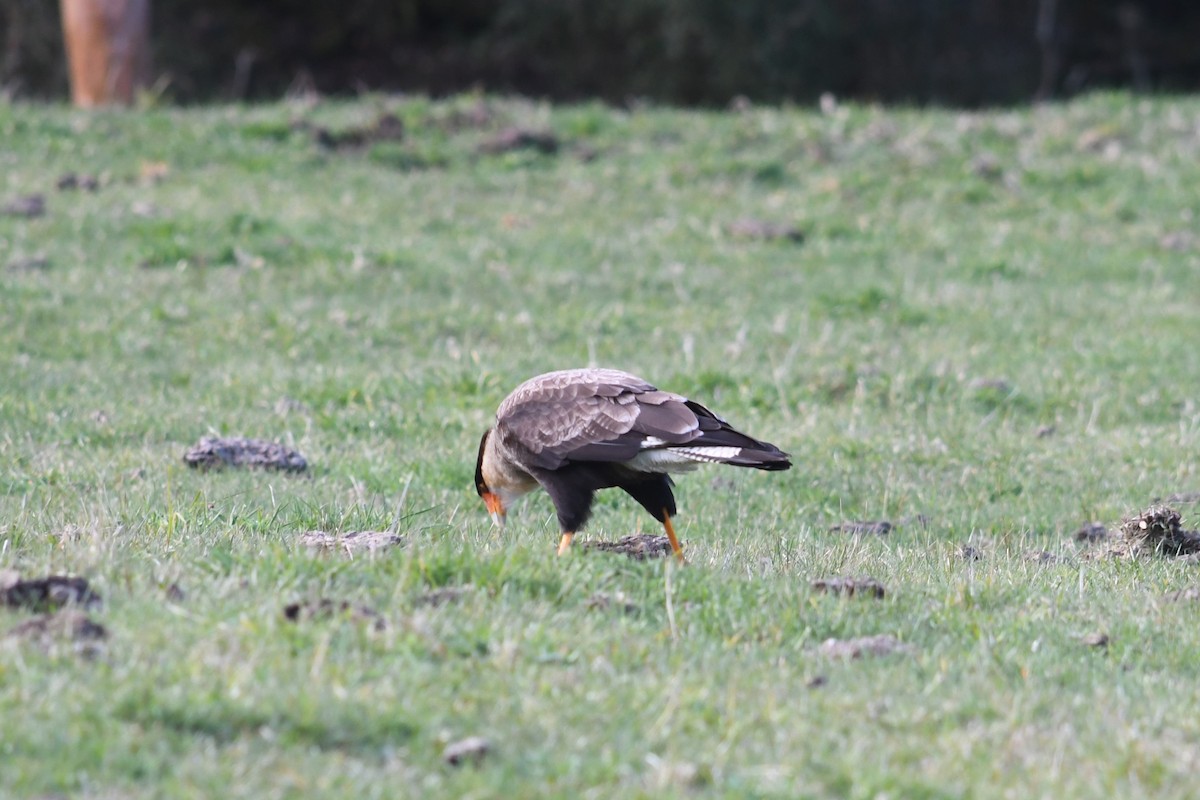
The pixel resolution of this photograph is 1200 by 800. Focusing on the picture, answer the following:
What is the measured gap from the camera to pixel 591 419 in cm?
630

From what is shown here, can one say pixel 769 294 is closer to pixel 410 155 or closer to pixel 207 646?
pixel 410 155

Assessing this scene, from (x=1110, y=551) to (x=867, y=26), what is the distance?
986 inches

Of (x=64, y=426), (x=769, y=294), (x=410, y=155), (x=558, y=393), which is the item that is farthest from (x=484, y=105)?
(x=558, y=393)

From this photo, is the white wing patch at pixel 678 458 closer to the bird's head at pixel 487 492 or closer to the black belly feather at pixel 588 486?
the black belly feather at pixel 588 486

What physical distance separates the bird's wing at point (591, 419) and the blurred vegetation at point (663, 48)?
901 inches

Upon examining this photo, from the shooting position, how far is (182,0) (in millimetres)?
31109

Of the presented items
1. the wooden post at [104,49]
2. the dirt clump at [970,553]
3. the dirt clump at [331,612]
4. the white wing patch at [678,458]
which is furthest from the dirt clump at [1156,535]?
the wooden post at [104,49]

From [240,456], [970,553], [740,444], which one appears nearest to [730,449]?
[740,444]

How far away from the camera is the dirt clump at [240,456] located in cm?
805

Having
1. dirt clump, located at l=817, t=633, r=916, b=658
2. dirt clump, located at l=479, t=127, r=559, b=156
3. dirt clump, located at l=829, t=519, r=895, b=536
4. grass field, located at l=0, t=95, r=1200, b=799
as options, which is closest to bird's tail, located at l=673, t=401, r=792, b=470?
grass field, located at l=0, t=95, r=1200, b=799

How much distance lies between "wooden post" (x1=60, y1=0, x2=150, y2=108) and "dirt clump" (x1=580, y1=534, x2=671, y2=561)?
1583cm

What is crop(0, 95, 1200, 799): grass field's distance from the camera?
12.5 ft

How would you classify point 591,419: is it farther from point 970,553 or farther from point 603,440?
point 970,553

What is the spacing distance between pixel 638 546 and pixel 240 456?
295 centimetres
